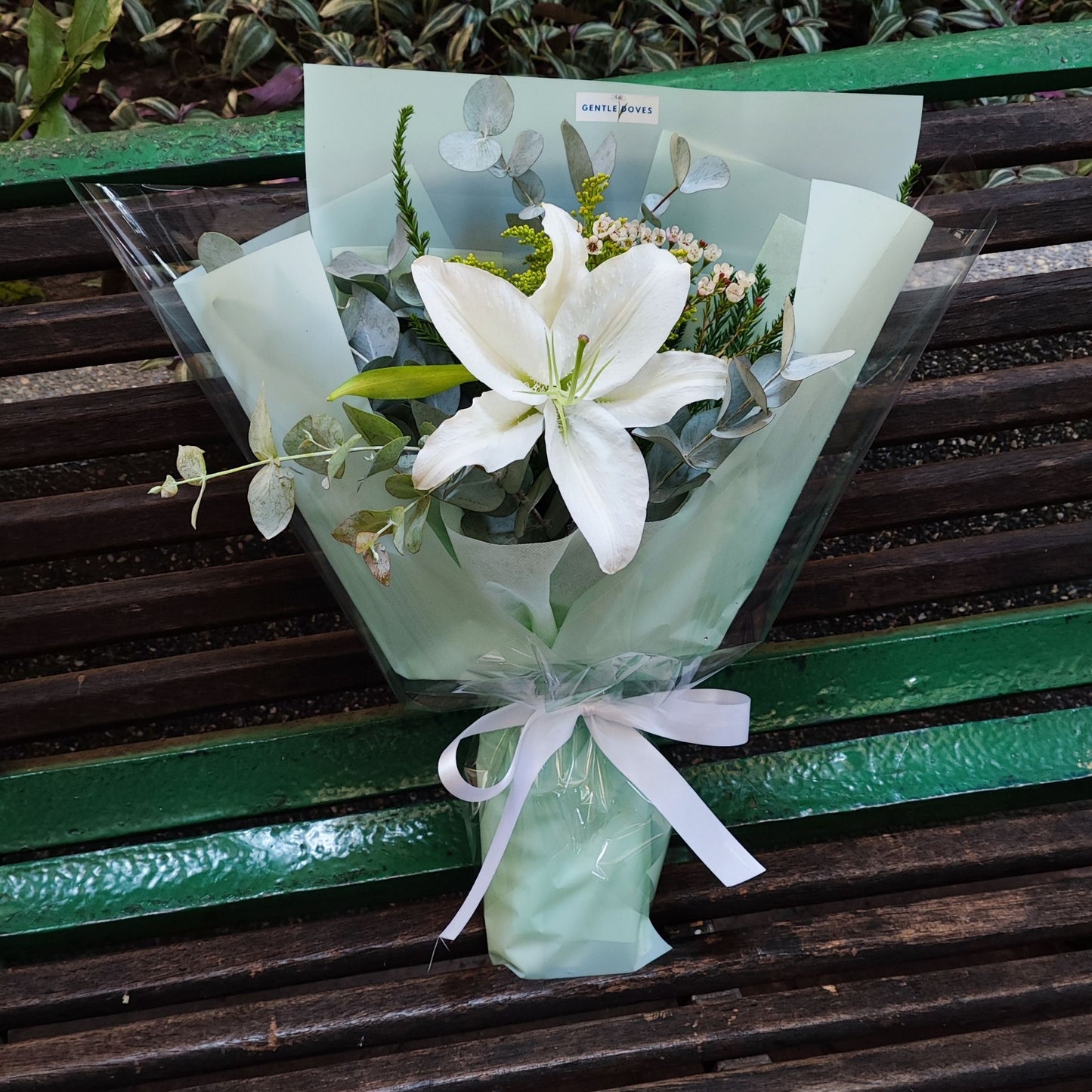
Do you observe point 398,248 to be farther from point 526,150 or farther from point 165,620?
point 165,620

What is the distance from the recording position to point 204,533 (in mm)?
1041

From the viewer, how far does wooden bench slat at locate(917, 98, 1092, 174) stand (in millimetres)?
1067

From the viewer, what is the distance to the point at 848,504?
1081 mm

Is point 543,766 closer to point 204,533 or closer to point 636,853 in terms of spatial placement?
point 636,853

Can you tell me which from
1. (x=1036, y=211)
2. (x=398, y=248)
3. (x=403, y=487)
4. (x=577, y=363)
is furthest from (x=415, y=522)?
(x=1036, y=211)

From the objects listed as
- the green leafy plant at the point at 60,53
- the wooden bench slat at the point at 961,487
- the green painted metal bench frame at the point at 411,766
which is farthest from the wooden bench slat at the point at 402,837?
the green leafy plant at the point at 60,53

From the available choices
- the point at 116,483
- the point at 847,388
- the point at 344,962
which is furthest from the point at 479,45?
the point at 344,962

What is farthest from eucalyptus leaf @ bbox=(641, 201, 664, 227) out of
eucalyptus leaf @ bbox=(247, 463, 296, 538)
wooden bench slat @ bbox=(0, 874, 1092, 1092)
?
wooden bench slat @ bbox=(0, 874, 1092, 1092)

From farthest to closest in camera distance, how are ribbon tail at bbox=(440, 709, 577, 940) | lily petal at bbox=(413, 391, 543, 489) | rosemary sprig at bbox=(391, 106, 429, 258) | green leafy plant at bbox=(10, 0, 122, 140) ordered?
green leafy plant at bbox=(10, 0, 122, 140), ribbon tail at bbox=(440, 709, 577, 940), rosemary sprig at bbox=(391, 106, 429, 258), lily petal at bbox=(413, 391, 543, 489)

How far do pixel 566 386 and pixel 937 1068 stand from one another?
72 cm

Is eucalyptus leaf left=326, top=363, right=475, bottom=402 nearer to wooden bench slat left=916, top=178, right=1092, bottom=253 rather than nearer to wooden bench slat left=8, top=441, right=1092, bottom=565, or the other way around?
wooden bench slat left=8, top=441, right=1092, bottom=565

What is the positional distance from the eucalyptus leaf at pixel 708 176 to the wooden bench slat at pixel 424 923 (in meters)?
0.64

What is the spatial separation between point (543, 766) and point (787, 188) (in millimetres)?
514

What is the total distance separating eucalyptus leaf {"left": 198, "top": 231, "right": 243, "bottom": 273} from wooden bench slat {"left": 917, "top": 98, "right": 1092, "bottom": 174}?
751 millimetres
